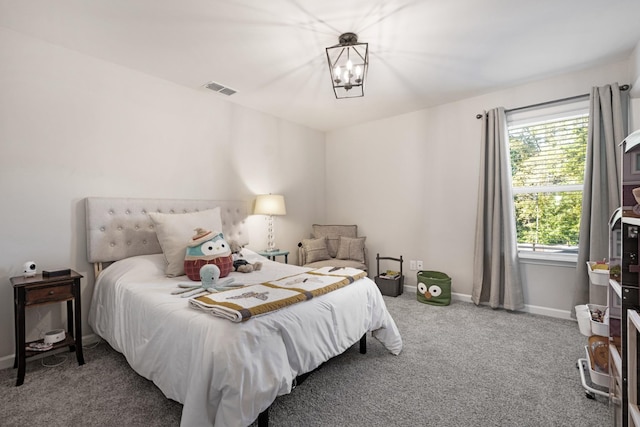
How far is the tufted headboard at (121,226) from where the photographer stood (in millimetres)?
2424

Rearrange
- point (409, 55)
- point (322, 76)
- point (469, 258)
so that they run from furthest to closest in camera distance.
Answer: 1. point (469, 258)
2. point (322, 76)
3. point (409, 55)

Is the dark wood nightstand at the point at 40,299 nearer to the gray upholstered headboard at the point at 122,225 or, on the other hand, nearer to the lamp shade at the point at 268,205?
the gray upholstered headboard at the point at 122,225

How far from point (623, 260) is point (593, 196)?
1.88 meters

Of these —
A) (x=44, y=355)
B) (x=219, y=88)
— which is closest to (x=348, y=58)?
(x=219, y=88)

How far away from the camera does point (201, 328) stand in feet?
4.52

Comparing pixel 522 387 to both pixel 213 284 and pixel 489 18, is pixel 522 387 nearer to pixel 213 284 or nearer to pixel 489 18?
pixel 213 284

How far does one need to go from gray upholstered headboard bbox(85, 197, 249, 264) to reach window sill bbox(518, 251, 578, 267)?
3.57 metres

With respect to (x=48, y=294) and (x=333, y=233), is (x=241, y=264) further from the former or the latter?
(x=333, y=233)

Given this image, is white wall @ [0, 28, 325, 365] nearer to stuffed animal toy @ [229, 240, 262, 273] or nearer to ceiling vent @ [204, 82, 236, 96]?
ceiling vent @ [204, 82, 236, 96]

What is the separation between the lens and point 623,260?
1.24 meters

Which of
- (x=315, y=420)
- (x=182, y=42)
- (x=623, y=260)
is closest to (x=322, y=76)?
(x=182, y=42)

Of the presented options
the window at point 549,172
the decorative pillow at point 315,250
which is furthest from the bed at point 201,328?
the window at point 549,172

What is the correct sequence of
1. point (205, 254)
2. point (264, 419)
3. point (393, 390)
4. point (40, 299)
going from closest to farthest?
point (264, 419) < point (393, 390) < point (40, 299) < point (205, 254)

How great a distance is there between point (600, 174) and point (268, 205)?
3281mm
